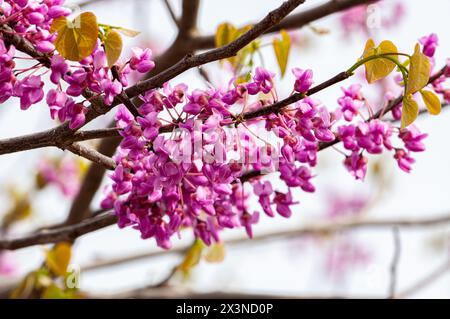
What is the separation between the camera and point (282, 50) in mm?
1774

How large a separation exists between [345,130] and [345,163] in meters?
0.13

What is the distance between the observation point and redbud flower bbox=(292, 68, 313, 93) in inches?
50.3

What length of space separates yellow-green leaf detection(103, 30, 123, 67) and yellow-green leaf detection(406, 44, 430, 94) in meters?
0.58

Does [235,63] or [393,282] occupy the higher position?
[235,63]

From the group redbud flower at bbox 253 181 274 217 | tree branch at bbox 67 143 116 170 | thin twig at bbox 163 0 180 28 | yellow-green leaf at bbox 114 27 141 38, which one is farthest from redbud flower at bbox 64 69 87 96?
thin twig at bbox 163 0 180 28

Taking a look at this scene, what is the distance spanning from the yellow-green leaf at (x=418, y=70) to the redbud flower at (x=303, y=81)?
20 cm

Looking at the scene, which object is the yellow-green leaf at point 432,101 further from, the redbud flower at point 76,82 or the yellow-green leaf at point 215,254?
the yellow-green leaf at point 215,254

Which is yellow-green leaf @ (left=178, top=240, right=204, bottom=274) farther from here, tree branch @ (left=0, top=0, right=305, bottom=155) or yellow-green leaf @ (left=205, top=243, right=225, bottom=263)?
tree branch @ (left=0, top=0, right=305, bottom=155)

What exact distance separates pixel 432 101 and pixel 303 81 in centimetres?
33

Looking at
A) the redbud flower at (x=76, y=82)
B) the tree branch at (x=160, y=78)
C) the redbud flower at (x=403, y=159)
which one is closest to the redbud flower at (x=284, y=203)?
the redbud flower at (x=403, y=159)

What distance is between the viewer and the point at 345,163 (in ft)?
5.16

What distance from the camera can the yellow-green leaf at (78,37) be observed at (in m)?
1.17
